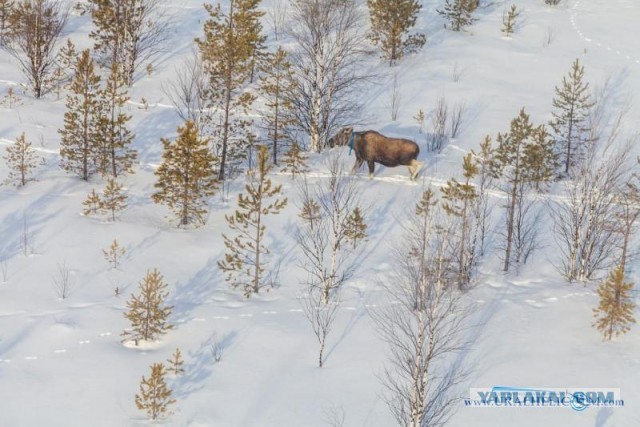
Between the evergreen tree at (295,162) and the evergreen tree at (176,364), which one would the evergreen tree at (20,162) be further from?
the evergreen tree at (176,364)

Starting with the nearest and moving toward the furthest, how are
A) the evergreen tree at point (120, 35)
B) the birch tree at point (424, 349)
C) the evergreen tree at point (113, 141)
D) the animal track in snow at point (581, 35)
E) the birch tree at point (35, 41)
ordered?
the birch tree at point (424, 349), the evergreen tree at point (113, 141), the birch tree at point (35, 41), the evergreen tree at point (120, 35), the animal track in snow at point (581, 35)

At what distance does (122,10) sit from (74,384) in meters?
21.0

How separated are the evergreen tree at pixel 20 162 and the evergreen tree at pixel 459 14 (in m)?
22.2

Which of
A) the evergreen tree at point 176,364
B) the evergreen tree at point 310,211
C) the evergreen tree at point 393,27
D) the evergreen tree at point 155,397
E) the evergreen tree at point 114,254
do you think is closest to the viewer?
the evergreen tree at point 155,397

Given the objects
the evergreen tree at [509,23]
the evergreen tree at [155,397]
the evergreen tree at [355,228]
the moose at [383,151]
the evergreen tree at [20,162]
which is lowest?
the evergreen tree at [155,397]

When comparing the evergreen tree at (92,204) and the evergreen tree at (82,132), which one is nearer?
the evergreen tree at (92,204)

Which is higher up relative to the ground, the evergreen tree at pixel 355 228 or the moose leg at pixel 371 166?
the moose leg at pixel 371 166

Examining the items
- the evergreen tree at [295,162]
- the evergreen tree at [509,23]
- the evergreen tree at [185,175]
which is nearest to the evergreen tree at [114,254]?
the evergreen tree at [185,175]

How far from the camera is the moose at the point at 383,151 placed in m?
21.3

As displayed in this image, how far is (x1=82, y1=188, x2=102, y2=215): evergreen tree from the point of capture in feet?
60.1

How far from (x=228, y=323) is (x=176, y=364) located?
2455 mm

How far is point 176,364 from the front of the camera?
12648mm

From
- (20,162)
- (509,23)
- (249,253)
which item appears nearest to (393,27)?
(509,23)

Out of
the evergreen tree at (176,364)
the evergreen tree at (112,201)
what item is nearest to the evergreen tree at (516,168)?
the evergreen tree at (176,364)
